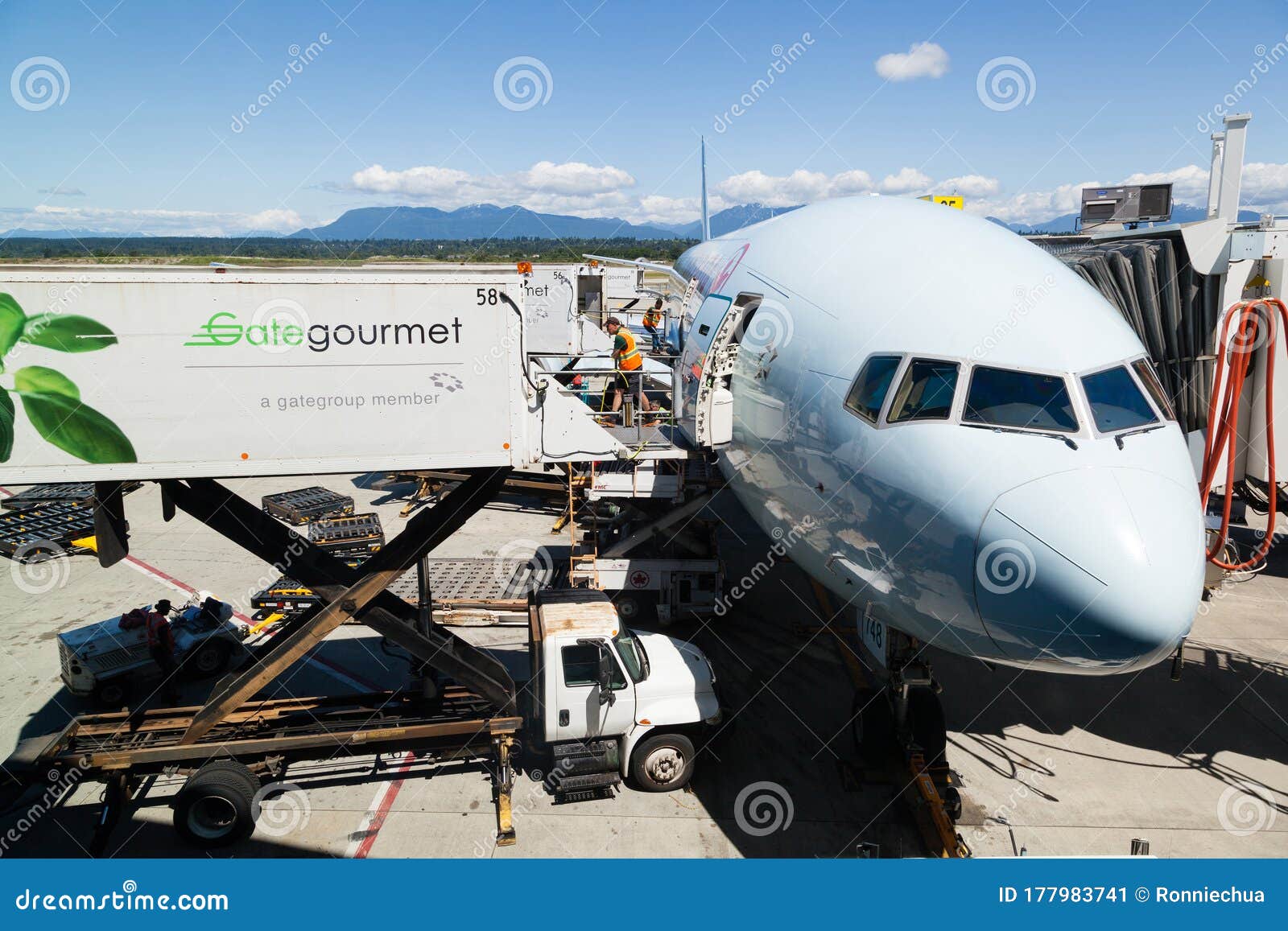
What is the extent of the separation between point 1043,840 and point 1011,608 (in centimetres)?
488

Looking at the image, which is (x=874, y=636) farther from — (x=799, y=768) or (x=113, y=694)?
(x=113, y=694)

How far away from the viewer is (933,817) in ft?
32.0

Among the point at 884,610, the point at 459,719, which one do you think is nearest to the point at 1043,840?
the point at 884,610

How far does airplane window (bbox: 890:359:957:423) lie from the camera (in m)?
7.51

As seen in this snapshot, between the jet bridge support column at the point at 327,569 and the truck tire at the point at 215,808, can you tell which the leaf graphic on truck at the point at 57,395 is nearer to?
the jet bridge support column at the point at 327,569

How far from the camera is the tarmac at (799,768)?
32.7 ft

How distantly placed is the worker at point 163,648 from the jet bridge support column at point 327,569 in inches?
146

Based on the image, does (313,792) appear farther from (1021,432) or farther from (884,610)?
(1021,432)

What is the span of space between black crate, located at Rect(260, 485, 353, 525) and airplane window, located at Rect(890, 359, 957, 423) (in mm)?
16353

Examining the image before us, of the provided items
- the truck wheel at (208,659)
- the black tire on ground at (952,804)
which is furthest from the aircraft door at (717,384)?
the truck wheel at (208,659)

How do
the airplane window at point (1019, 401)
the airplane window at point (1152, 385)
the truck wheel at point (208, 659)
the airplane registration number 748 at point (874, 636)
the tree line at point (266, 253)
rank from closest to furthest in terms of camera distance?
the airplane window at point (1019, 401)
the airplane window at point (1152, 385)
the airplane registration number 748 at point (874, 636)
the truck wheel at point (208, 659)
the tree line at point (266, 253)

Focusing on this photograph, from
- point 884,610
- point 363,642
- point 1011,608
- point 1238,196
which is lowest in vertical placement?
point 363,642

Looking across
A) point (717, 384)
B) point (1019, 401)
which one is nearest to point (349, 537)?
point (717, 384)

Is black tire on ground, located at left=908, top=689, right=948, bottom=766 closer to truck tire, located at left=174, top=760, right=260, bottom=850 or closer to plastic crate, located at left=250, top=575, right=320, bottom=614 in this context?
truck tire, located at left=174, top=760, right=260, bottom=850
